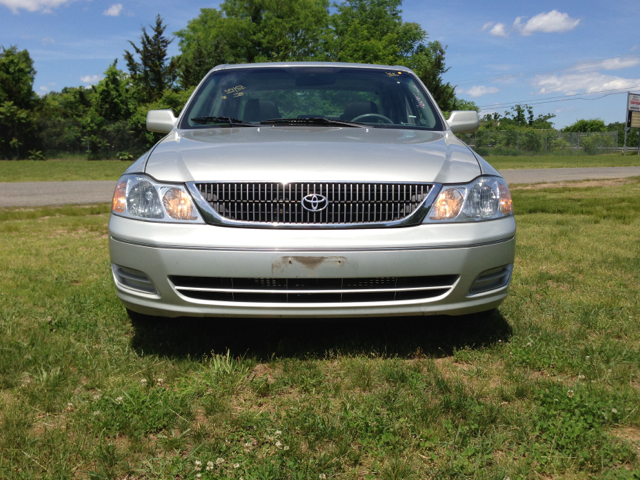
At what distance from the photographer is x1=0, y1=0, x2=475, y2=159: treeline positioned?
3338 centimetres

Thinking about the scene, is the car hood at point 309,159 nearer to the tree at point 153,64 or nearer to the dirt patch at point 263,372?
the dirt patch at point 263,372

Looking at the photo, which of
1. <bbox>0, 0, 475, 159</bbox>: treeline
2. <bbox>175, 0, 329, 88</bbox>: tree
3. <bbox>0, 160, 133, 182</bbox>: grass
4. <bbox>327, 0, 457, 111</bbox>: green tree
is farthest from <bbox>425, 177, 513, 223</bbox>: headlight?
<bbox>175, 0, 329, 88</bbox>: tree

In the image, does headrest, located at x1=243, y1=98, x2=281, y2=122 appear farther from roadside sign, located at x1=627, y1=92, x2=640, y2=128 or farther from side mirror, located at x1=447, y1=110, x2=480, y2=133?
roadside sign, located at x1=627, y1=92, x2=640, y2=128

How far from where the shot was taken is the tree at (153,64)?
4172 centimetres

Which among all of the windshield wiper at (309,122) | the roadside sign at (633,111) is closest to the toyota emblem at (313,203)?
the windshield wiper at (309,122)

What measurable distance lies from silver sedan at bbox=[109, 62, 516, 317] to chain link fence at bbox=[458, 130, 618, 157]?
135 feet

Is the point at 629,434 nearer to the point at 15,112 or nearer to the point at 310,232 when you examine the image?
the point at 310,232

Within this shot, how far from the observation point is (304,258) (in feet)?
8.64

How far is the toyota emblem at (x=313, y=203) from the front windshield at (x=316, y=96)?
4.67ft

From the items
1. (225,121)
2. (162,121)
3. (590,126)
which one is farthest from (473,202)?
(590,126)

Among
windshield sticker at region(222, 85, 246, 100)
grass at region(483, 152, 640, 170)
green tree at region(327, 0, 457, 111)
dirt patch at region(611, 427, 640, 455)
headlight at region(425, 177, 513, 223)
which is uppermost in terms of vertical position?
green tree at region(327, 0, 457, 111)

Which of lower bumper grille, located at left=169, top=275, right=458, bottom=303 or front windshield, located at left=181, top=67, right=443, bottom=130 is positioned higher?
front windshield, located at left=181, top=67, right=443, bottom=130

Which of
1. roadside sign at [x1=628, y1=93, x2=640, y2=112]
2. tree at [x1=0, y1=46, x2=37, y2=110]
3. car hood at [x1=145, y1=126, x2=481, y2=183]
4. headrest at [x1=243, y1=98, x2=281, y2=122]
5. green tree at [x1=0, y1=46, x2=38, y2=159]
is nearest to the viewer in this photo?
car hood at [x1=145, y1=126, x2=481, y2=183]

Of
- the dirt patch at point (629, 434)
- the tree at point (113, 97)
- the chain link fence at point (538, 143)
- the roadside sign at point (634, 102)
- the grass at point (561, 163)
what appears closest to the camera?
the dirt patch at point (629, 434)
